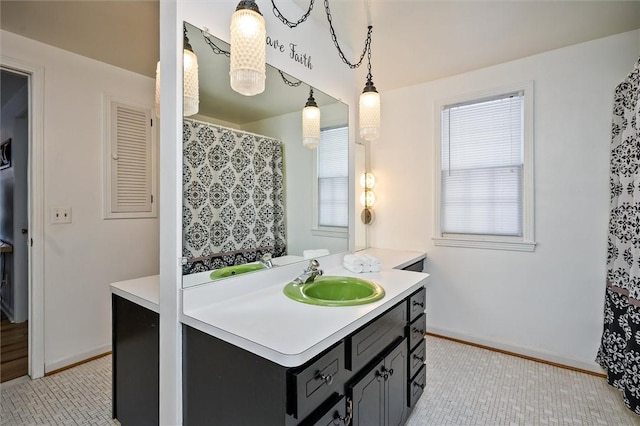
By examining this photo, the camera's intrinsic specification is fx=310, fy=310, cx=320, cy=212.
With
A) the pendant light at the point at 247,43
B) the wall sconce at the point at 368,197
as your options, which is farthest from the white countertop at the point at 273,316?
the wall sconce at the point at 368,197

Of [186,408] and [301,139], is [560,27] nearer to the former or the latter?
[301,139]

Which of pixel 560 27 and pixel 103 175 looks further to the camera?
pixel 103 175

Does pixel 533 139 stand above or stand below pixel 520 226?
above

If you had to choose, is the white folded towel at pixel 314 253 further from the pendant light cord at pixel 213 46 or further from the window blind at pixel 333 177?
the pendant light cord at pixel 213 46

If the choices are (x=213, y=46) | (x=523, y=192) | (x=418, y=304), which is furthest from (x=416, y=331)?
(x=213, y=46)

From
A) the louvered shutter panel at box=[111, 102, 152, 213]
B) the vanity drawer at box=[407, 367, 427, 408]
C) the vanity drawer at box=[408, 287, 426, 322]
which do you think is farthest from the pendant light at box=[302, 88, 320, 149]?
the louvered shutter panel at box=[111, 102, 152, 213]

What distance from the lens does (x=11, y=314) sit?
3172 millimetres

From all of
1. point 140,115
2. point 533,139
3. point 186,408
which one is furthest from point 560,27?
point 140,115

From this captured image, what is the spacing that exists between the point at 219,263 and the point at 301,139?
90cm

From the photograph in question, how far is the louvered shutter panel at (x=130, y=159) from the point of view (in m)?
2.50

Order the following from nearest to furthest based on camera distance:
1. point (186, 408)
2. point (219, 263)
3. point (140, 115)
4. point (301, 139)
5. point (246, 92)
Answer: point (186, 408) → point (246, 92) → point (219, 263) → point (301, 139) → point (140, 115)

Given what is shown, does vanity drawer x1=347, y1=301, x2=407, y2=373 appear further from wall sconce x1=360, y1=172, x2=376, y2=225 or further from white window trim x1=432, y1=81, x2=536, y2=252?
wall sconce x1=360, y1=172, x2=376, y2=225

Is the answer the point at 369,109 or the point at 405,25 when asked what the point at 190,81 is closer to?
the point at 369,109

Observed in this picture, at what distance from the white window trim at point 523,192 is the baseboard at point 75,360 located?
2.92 metres
